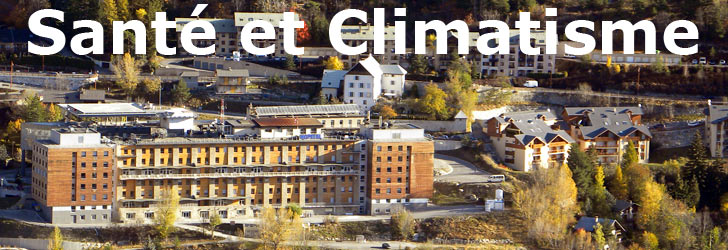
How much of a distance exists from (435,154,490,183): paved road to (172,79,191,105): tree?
754 inches

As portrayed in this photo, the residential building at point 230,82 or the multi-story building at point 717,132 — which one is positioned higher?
the residential building at point 230,82

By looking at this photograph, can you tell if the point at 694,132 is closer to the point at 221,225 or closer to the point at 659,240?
the point at 659,240

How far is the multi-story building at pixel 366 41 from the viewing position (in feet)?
398

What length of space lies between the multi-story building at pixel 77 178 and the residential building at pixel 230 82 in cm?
2538

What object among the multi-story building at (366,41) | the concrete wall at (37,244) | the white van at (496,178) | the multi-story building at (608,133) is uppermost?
the multi-story building at (366,41)

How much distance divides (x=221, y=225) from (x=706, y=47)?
46.9 meters

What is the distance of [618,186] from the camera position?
324 feet

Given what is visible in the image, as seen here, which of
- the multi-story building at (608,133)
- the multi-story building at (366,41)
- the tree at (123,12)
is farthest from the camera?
the tree at (123,12)

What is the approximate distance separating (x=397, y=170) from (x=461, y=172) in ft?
26.0

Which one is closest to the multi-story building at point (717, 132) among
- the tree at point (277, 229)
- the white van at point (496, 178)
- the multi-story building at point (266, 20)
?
the white van at point (496, 178)

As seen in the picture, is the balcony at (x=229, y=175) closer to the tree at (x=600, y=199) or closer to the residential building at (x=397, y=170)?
the residential building at (x=397, y=170)

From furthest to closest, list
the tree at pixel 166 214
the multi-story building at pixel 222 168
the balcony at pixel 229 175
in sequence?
the balcony at pixel 229 175 < the multi-story building at pixel 222 168 < the tree at pixel 166 214

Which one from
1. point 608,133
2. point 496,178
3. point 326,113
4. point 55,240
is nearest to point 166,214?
point 55,240

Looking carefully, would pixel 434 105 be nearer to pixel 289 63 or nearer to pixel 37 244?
pixel 289 63
